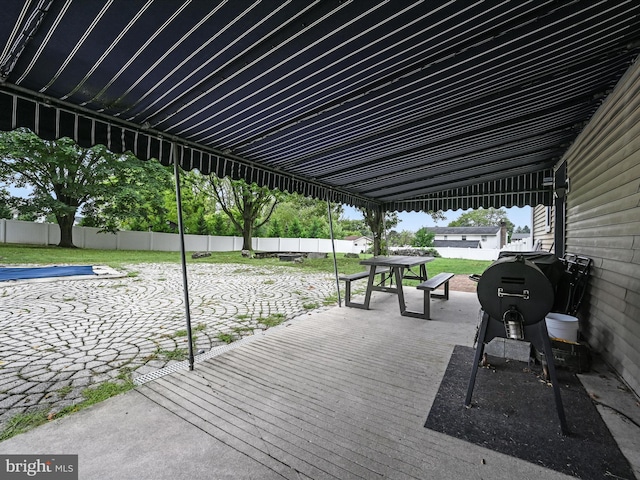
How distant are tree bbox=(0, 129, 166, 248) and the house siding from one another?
1738cm

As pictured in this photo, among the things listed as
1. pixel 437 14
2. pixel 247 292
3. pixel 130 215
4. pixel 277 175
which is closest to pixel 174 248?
pixel 130 215

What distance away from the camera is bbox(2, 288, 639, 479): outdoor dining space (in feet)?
5.13

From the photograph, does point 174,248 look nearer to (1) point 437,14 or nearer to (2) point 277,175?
(2) point 277,175

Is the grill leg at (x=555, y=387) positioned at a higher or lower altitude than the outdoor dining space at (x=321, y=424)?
higher

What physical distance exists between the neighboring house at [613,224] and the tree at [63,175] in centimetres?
1737

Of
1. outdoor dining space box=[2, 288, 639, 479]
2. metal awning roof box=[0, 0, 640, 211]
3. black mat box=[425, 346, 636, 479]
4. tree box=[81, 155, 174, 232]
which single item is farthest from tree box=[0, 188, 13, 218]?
black mat box=[425, 346, 636, 479]

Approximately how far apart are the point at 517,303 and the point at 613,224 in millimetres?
1818

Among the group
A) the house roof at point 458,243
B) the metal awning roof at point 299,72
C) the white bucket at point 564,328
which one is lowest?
the house roof at point 458,243

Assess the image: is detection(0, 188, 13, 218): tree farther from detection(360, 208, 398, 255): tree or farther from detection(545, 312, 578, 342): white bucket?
detection(545, 312, 578, 342): white bucket

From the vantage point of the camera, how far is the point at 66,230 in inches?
627

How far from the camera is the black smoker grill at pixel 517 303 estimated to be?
6.37ft

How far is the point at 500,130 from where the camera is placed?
140 inches

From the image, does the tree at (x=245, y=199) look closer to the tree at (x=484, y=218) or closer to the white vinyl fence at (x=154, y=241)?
the white vinyl fence at (x=154, y=241)

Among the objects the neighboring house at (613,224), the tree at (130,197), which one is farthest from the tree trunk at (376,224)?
the tree at (130,197)
